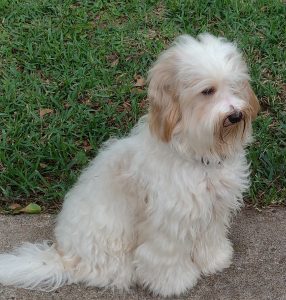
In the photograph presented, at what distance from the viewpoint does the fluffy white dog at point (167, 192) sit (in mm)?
2656

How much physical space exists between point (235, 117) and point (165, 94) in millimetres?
339

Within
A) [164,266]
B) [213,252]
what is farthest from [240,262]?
[164,266]

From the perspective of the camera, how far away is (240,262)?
3500 mm

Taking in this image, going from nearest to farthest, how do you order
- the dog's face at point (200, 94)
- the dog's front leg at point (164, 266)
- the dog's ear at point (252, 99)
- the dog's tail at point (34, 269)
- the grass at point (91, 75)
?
the dog's face at point (200, 94) → the dog's ear at point (252, 99) → the dog's front leg at point (164, 266) → the dog's tail at point (34, 269) → the grass at point (91, 75)

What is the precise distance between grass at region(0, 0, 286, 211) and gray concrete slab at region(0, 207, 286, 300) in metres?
0.18

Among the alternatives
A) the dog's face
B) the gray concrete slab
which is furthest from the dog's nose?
the gray concrete slab

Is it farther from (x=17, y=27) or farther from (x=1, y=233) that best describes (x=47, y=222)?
(x=17, y=27)

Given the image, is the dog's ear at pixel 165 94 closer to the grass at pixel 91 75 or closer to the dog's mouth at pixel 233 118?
the dog's mouth at pixel 233 118

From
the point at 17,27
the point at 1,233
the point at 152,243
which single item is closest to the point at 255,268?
the point at 152,243

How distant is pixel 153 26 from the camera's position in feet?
17.1

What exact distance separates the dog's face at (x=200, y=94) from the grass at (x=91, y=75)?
1.27 meters

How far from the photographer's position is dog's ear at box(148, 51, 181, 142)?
268 cm

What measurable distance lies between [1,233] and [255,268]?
62.7 inches

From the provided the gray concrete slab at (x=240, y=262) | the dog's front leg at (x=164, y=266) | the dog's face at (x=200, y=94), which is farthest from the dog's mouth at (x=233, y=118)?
the gray concrete slab at (x=240, y=262)
